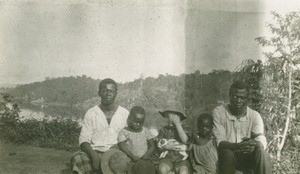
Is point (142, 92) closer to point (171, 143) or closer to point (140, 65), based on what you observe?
point (140, 65)

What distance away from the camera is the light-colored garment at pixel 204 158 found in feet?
10.4

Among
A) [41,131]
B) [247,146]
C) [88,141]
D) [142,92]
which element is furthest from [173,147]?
[41,131]

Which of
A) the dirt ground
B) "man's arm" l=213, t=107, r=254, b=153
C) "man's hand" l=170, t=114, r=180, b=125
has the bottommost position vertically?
the dirt ground

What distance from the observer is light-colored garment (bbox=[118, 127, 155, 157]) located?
10.9 ft

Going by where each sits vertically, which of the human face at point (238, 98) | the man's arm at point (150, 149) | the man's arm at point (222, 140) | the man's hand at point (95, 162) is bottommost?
the man's hand at point (95, 162)

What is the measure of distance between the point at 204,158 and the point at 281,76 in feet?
4.78

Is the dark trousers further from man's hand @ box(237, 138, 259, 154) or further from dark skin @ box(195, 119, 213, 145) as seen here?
dark skin @ box(195, 119, 213, 145)

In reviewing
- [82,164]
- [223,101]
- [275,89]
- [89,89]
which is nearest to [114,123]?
[82,164]

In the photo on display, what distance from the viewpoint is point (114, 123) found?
3469 mm

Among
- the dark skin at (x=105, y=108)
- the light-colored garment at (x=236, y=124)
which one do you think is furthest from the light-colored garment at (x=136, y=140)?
the light-colored garment at (x=236, y=124)

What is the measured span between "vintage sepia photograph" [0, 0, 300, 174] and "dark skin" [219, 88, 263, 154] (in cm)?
69

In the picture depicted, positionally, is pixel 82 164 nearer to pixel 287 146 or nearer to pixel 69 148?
pixel 69 148

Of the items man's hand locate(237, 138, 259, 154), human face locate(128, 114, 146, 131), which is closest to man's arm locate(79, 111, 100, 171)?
human face locate(128, 114, 146, 131)

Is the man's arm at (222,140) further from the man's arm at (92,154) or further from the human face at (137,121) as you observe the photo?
the man's arm at (92,154)
